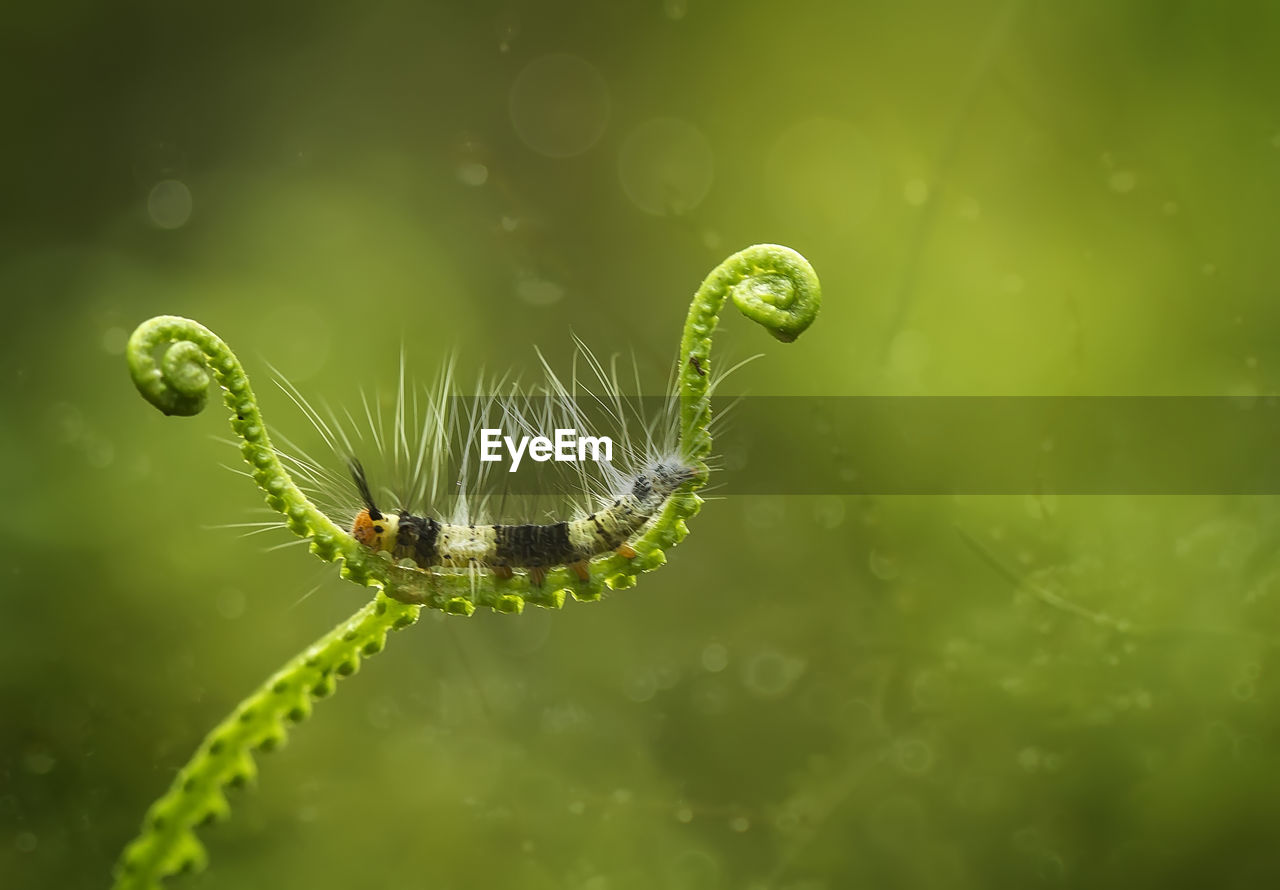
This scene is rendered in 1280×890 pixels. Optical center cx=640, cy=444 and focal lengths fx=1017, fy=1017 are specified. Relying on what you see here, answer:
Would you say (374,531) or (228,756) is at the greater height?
(374,531)

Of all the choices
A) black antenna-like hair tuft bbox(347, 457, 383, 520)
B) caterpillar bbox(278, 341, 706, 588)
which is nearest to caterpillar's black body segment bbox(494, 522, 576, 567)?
caterpillar bbox(278, 341, 706, 588)

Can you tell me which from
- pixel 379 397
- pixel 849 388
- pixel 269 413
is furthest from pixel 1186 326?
pixel 269 413

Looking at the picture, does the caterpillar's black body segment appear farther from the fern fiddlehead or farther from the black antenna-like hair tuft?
the black antenna-like hair tuft

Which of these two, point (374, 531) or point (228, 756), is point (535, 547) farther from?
point (228, 756)

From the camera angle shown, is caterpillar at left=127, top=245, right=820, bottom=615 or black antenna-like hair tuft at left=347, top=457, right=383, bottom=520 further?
black antenna-like hair tuft at left=347, top=457, right=383, bottom=520

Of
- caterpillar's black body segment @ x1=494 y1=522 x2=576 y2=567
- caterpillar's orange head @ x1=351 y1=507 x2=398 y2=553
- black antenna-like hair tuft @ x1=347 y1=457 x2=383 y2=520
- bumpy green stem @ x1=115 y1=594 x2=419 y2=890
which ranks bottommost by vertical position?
bumpy green stem @ x1=115 y1=594 x2=419 y2=890

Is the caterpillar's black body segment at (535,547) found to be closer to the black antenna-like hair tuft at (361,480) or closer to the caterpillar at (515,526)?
the caterpillar at (515,526)

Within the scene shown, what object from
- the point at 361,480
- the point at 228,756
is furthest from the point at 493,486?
the point at 228,756

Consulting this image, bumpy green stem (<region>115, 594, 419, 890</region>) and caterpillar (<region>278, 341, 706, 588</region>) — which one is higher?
caterpillar (<region>278, 341, 706, 588</region>)
